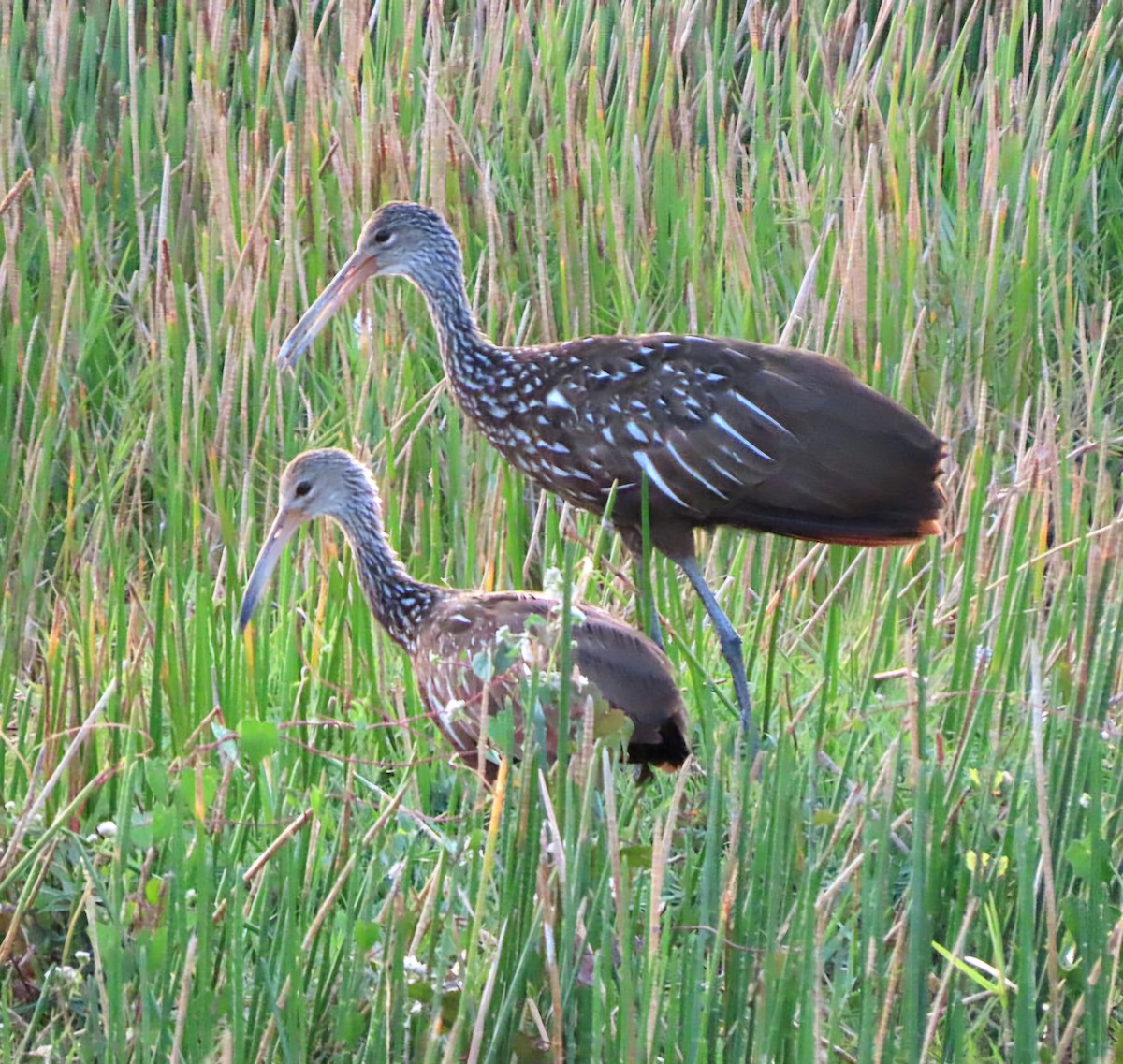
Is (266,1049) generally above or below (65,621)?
below

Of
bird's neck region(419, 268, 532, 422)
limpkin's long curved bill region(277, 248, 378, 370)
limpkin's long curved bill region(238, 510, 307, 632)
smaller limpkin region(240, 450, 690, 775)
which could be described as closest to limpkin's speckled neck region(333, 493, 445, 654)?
smaller limpkin region(240, 450, 690, 775)

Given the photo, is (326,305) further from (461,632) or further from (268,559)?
(461,632)

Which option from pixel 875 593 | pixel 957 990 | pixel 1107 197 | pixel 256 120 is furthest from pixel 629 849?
pixel 1107 197

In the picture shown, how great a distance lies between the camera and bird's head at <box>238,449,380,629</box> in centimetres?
358

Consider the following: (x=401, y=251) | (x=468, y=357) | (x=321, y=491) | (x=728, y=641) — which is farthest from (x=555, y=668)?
(x=401, y=251)

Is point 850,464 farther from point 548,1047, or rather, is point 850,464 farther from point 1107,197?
point 1107,197

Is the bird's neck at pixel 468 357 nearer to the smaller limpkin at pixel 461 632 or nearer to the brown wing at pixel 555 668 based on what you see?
the smaller limpkin at pixel 461 632

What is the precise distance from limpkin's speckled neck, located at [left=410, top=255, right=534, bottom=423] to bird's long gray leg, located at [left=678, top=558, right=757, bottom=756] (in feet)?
1.71

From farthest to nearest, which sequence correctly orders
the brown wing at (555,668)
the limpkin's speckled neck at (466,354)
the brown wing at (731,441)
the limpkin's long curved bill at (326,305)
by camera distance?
the limpkin's long curved bill at (326,305) → the limpkin's speckled neck at (466,354) → the brown wing at (731,441) → the brown wing at (555,668)

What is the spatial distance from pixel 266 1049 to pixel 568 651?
641mm

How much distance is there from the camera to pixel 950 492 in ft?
13.2

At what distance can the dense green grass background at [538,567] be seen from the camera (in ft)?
6.71

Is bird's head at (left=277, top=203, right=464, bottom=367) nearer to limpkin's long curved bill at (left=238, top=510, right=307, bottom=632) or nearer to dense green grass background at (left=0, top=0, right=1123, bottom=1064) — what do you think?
dense green grass background at (left=0, top=0, right=1123, bottom=1064)

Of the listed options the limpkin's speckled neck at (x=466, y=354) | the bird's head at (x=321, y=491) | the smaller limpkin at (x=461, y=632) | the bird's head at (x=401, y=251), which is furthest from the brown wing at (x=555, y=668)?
the bird's head at (x=401, y=251)
